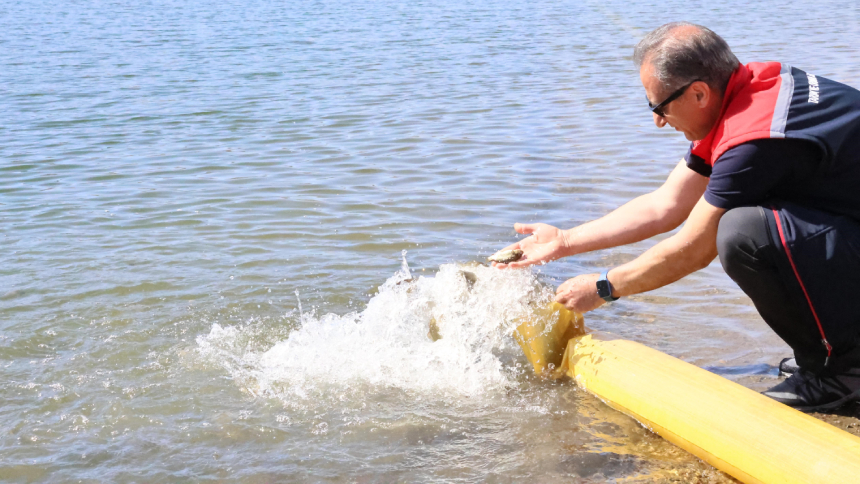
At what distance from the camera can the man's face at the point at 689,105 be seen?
3332 mm

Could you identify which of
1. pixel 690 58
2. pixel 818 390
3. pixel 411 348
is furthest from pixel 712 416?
pixel 411 348

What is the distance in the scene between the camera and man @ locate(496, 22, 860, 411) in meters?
3.07

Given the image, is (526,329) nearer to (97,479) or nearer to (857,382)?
(857,382)

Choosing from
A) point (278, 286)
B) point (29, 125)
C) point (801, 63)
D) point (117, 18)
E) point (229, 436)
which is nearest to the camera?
point (229, 436)

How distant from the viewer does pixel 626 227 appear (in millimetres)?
4137

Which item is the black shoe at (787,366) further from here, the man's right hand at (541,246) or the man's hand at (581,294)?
the man's right hand at (541,246)

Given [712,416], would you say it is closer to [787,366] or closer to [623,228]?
[787,366]

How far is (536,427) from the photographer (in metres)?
3.70

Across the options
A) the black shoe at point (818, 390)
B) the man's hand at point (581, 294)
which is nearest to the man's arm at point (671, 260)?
the man's hand at point (581, 294)

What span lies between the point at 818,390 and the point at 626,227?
120cm

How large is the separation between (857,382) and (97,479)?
328 centimetres

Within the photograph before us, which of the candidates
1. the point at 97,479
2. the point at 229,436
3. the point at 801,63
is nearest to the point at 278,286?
the point at 229,436

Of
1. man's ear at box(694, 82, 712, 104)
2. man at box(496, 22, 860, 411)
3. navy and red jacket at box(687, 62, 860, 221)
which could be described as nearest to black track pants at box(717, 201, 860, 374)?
man at box(496, 22, 860, 411)

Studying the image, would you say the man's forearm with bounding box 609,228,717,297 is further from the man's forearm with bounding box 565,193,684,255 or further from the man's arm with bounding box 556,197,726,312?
the man's forearm with bounding box 565,193,684,255
